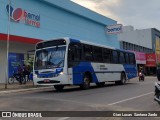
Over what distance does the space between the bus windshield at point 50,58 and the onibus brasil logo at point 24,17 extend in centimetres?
1025

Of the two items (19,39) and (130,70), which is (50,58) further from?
(130,70)

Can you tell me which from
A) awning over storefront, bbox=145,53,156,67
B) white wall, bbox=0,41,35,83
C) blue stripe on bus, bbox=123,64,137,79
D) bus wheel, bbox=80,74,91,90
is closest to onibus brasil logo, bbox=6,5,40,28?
white wall, bbox=0,41,35,83

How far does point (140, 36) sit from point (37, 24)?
51675 millimetres

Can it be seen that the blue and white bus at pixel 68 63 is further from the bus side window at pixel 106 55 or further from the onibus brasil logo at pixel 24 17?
the onibus brasil logo at pixel 24 17

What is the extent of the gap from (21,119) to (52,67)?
1050 centimetres

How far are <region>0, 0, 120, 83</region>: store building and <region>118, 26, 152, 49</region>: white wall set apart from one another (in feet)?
114

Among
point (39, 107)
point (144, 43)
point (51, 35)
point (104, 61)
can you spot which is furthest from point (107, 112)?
point (144, 43)

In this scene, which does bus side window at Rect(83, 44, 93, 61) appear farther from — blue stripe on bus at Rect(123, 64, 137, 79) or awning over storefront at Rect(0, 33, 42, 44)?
awning over storefront at Rect(0, 33, 42, 44)

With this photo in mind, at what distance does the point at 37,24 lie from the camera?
33969 mm

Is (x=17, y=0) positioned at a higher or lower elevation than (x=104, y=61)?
higher

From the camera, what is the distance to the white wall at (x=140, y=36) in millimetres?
80644

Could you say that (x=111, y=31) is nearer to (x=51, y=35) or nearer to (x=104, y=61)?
(x=51, y=35)

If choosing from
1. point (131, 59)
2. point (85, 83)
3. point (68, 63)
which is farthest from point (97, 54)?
point (131, 59)

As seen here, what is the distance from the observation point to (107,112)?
35.6 ft
